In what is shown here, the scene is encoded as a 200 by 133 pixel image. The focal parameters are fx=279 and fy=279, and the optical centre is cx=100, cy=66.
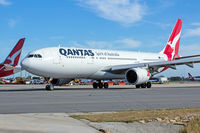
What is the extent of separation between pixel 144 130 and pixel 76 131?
56.7 inches

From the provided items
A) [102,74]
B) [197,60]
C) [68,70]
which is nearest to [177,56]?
[197,60]

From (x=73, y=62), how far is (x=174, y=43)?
16836mm

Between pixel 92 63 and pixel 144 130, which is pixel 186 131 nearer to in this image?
pixel 144 130

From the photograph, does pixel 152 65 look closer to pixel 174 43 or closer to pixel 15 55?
pixel 174 43

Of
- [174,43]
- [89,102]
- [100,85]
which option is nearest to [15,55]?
[100,85]

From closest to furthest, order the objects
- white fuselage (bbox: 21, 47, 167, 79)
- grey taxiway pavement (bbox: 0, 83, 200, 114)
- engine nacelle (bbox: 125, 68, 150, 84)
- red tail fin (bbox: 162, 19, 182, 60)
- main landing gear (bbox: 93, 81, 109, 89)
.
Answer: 1. grey taxiway pavement (bbox: 0, 83, 200, 114)
2. white fuselage (bbox: 21, 47, 167, 79)
3. engine nacelle (bbox: 125, 68, 150, 84)
4. main landing gear (bbox: 93, 81, 109, 89)
5. red tail fin (bbox: 162, 19, 182, 60)

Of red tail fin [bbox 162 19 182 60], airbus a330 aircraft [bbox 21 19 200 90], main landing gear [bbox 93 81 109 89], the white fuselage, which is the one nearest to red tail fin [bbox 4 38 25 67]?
airbus a330 aircraft [bbox 21 19 200 90]

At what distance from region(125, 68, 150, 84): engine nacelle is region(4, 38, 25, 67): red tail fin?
19.0 m

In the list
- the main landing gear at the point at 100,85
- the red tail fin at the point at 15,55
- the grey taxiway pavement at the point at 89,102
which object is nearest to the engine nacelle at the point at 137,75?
the main landing gear at the point at 100,85

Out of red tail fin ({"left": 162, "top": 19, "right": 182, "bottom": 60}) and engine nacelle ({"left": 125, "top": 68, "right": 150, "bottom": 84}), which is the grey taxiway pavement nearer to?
engine nacelle ({"left": 125, "top": 68, "right": 150, "bottom": 84})

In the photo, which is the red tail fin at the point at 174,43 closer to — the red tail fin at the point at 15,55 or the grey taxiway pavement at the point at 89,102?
the red tail fin at the point at 15,55

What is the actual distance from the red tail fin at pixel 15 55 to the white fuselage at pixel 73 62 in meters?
16.0

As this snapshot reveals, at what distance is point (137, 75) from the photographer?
24500mm

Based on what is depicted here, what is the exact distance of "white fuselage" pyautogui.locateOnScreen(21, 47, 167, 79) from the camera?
882 inches
